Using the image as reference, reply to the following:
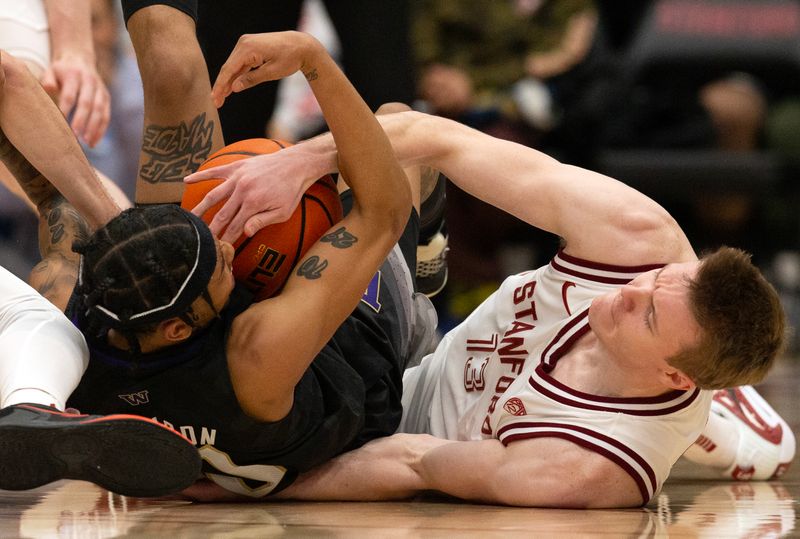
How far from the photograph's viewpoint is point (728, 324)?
8.38ft

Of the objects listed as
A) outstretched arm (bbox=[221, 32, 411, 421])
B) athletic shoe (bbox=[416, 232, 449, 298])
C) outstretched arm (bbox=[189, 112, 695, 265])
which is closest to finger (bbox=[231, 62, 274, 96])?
outstretched arm (bbox=[221, 32, 411, 421])

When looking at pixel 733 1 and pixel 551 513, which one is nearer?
pixel 551 513

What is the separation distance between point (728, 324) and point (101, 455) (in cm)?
131

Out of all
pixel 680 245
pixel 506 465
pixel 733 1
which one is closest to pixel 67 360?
pixel 506 465

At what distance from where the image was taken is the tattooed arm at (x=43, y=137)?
299 centimetres

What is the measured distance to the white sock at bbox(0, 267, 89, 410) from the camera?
92.9 inches

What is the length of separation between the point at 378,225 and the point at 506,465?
1.97ft

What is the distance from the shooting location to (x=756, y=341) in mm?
2574

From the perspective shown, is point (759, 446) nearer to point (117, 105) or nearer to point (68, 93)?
point (68, 93)

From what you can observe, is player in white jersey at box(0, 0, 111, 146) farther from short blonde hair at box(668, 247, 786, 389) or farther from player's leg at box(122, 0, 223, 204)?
short blonde hair at box(668, 247, 786, 389)

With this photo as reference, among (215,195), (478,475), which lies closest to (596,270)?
(478,475)

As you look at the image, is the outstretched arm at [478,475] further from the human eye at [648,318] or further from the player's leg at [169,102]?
the player's leg at [169,102]

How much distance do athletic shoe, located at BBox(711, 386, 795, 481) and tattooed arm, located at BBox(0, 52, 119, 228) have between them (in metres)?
1.77

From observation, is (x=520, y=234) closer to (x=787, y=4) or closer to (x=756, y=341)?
(x=787, y=4)
